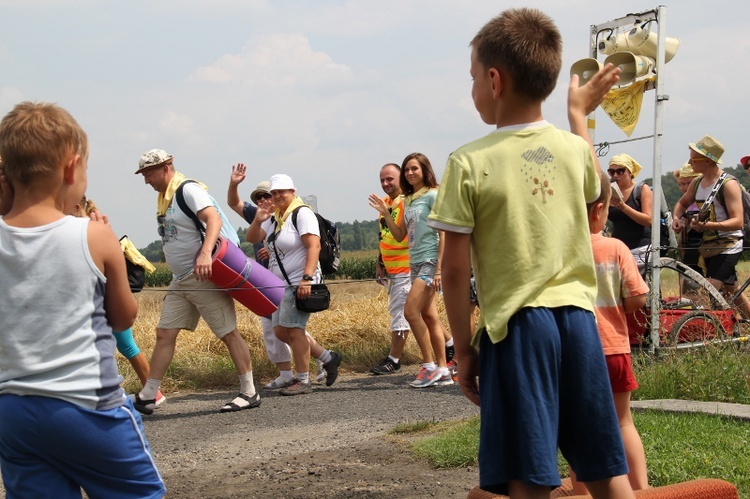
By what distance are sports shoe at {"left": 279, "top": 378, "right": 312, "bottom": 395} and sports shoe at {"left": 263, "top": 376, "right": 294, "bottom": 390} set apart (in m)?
0.07

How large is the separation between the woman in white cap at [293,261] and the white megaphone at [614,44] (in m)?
3.04

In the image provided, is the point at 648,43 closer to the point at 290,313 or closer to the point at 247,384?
the point at 290,313

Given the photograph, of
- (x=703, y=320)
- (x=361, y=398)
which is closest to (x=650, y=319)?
(x=703, y=320)

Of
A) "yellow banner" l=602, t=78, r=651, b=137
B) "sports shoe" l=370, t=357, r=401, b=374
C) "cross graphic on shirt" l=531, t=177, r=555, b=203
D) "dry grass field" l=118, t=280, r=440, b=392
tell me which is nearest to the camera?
"cross graphic on shirt" l=531, t=177, r=555, b=203

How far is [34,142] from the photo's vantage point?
301cm

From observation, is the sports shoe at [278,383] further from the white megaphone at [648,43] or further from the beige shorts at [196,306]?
the white megaphone at [648,43]

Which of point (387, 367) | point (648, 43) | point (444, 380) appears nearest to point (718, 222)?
point (648, 43)

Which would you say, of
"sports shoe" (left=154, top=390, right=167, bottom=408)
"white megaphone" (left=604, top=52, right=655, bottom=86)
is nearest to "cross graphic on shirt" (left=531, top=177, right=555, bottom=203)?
"white megaphone" (left=604, top=52, right=655, bottom=86)

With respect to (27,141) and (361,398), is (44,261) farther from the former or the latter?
(361,398)

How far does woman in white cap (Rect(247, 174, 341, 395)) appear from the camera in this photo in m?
8.62

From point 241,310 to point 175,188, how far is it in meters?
8.88

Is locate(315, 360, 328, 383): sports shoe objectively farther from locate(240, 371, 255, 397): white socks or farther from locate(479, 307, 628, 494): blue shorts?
→ locate(479, 307, 628, 494): blue shorts

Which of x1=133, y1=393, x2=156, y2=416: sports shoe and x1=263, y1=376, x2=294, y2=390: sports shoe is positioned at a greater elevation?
x1=133, y1=393, x2=156, y2=416: sports shoe

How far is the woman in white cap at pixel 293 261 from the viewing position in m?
8.62
